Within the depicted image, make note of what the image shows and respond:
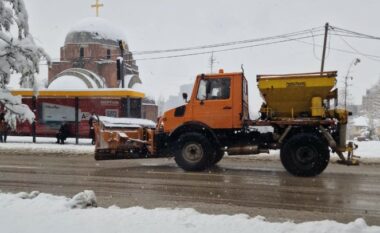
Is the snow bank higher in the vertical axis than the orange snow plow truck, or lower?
lower

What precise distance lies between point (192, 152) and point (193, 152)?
30 millimetres

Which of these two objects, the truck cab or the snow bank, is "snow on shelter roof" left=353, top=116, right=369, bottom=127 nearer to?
the truck cab

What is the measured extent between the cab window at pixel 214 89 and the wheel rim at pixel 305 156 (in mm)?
2431

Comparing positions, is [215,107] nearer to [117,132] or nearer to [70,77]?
[117,132]

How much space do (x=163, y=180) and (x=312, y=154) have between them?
3.96 metres

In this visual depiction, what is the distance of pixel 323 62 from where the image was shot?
2855 cm

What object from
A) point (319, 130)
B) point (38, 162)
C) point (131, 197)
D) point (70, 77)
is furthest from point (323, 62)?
point (70, 77)

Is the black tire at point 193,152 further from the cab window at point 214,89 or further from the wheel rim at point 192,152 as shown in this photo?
the cab window at point 214,89

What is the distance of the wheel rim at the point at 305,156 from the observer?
11453 millimetres

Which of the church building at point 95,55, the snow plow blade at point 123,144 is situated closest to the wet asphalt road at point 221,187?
the snow plow blade at point 123,144

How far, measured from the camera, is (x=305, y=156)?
11.6 m

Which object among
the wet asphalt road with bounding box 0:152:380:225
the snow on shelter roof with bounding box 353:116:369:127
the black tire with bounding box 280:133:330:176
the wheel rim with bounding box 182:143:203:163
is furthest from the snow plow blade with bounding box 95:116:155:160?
the snow on shelter roof with bounding box 353:116:369:127

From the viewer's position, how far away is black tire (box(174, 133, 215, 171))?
486 inches

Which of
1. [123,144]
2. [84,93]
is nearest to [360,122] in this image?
[84,93]
